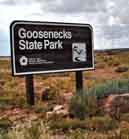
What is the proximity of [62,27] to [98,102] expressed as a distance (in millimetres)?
3728

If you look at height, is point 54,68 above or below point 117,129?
above

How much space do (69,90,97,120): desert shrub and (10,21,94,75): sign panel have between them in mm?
2304

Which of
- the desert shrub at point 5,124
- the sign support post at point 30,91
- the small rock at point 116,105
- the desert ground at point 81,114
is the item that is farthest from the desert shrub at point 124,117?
the sign support post at point 30,91

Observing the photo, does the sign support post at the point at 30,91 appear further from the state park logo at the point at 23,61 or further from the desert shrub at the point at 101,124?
the desert shrub at the point at 101,124

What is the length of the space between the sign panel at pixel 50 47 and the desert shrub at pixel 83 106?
2304 millimetres

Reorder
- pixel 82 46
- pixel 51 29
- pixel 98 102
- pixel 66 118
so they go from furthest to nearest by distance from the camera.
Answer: pixel 82 46, pixel 51 29, pixel 98 102, pixel 66 118

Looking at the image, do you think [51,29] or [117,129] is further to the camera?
[51,29]

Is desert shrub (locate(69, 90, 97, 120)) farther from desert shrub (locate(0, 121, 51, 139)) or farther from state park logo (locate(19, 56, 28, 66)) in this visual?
desert shrub (locate(0, 121, 51, 139))

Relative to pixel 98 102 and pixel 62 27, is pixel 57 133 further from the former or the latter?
pixel 62 27

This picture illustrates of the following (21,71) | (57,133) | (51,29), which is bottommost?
(57,133)

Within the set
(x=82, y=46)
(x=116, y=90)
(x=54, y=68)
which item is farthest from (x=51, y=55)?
(x=116, y=90)

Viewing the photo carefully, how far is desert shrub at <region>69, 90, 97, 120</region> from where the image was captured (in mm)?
13297

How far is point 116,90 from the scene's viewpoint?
1480cm

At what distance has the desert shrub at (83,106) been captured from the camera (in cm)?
1330
